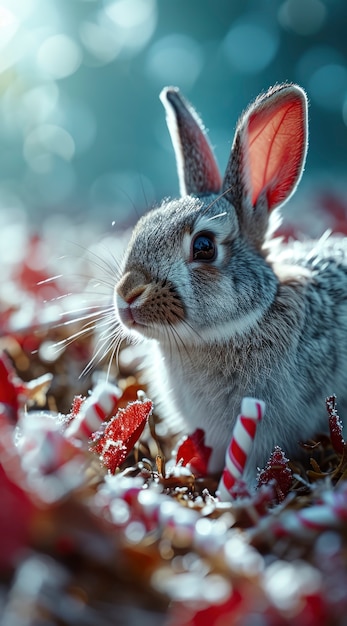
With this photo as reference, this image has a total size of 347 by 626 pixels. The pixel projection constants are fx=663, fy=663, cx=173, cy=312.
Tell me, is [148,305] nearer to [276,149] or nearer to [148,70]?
[276,149]

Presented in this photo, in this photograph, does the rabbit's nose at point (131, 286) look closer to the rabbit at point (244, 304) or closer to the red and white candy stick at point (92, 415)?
the rabbit at point (244, 304)

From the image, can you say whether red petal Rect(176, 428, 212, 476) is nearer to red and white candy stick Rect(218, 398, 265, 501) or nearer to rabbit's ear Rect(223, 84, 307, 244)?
red and white candy stick Rect(218, 398, 265, 501)

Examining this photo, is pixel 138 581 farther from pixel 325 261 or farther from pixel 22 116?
pixel 22 116

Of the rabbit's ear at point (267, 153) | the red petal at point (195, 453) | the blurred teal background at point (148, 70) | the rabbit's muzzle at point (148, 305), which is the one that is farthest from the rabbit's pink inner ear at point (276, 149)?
the blurred teal background at point (148, 70)

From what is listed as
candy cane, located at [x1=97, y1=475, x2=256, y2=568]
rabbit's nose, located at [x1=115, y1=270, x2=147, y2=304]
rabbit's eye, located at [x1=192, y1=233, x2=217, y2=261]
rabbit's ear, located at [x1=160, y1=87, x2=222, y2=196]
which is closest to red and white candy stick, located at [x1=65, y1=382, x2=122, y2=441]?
candy cane, located at [x1=97, y1=475, x2=256, y2=568]

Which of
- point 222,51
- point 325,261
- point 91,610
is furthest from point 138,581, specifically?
point 222,51

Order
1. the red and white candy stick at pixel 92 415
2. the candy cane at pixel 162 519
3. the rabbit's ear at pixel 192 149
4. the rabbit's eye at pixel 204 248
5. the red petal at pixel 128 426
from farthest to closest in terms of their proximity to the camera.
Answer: the rabbit's ear at pixel 192 149 < the rabbit's eye at pixel 204 248 < the red petal at pixel 128 426 < the red and white candy stick at pixel 92 415 < the candy cane at pixel 162 519
